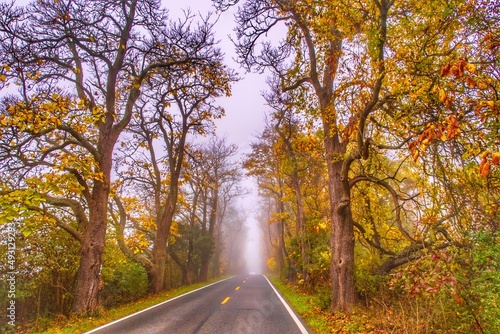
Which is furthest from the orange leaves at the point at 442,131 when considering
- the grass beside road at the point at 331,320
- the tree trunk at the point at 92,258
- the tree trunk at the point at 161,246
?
the tree trunk at the point at 161,246

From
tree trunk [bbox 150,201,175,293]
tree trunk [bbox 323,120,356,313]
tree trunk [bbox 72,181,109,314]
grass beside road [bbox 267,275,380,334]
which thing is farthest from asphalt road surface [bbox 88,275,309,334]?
tree trunk [bbox 150,201,175,293]

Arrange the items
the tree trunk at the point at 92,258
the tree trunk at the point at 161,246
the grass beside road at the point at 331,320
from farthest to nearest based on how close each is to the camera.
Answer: the tree trunk at the point at 161,246
the tree trunk at the point at 92,258
the grass beside road at the point at 331,320

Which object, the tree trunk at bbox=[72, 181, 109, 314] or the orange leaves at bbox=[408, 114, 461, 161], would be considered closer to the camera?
the orange leaves at bbox=[408, 114, 461, 161]

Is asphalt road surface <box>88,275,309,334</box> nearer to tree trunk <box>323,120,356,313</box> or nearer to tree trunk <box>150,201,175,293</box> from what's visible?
tree trunk <box>323,120,356,313</box>

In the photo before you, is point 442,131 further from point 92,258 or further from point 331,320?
point 92,258

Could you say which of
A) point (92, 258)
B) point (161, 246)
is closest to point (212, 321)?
point (92, 258)

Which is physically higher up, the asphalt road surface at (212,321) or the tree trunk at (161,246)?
the tree trunk at (161,246)

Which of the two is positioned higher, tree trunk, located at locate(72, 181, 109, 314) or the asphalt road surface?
tree trunk, located at locate(72, 181, 109, 314)

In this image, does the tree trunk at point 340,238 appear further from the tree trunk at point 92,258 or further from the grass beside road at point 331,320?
the tree trunk at point 92,258

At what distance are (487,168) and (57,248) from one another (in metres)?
11.5

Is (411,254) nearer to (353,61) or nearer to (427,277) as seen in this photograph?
(427,277)

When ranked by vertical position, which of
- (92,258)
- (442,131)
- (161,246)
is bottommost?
(92,258)

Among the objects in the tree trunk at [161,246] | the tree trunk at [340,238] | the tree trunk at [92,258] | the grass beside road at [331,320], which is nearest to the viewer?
the grass beside road at [331,320]

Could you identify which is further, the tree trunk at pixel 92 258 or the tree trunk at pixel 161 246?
the tree trunk at pixel 161 246
